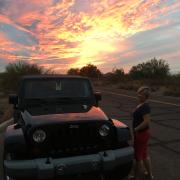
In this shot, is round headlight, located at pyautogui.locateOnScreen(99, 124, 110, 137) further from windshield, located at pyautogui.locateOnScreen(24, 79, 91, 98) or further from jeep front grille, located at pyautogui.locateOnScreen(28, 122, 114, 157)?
windshield, located at pyautogui.locateOnScreen(24, 79, 91, 98)

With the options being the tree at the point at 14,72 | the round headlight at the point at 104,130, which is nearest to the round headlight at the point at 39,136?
the round headlight at the point at 104,130

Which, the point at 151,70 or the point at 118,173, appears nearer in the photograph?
the point at 118,173

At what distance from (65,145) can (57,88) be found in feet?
6.80

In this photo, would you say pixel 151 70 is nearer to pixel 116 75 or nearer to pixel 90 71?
pixel 116 75

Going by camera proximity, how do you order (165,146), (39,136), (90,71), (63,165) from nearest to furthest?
(63,165) → (39,136) → (165,146) → (90,71)

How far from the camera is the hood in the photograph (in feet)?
18.9

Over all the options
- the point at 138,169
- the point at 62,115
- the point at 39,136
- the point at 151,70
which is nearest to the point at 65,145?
the point at 39,136

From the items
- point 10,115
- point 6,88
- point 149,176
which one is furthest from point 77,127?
point 6,88

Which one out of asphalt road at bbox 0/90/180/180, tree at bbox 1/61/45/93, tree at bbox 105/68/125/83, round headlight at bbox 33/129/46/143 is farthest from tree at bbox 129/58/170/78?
round headlight at bbox 33/129/46/143

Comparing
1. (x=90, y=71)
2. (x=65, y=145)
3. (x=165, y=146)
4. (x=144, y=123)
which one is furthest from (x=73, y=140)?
(x=90, y=71)

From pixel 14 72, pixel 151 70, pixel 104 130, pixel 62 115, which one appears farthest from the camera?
pixel 151 70

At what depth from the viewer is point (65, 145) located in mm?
5609

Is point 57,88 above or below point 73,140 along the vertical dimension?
above

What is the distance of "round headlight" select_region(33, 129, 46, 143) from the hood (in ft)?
0.46
